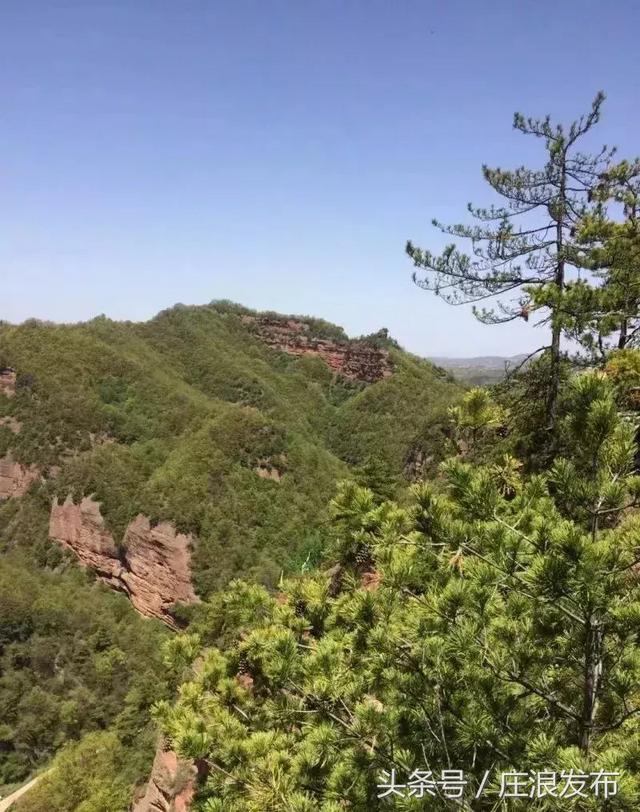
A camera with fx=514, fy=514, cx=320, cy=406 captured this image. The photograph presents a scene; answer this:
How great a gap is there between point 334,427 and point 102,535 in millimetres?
41091

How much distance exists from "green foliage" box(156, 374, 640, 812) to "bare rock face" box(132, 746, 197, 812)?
27.6 feet

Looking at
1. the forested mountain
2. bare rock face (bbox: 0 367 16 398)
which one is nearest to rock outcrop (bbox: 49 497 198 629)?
the forested mountain

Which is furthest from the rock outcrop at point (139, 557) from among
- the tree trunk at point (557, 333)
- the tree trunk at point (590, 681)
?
the tree trunk at point (590, 681)

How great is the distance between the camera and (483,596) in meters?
3.08

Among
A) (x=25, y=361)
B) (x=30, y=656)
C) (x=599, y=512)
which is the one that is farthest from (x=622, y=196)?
(x=25, y=361)

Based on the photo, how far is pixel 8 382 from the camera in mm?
55625

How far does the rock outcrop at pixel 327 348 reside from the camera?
90.4 meters

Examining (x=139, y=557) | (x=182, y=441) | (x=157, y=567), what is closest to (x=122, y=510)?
(x=139, y=557)

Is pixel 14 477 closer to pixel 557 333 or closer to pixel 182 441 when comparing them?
pixel 182 441

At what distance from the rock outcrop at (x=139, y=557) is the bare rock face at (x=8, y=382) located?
700 inches

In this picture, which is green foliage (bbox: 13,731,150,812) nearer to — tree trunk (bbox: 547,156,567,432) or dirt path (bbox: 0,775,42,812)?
dirt path (bbox: 0,775,42,812)

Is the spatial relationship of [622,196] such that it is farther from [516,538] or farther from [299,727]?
[299,727]

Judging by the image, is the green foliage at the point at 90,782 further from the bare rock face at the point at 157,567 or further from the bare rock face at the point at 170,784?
the bare rock face at the point at 157,567

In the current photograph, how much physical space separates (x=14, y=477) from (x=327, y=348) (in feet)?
188
